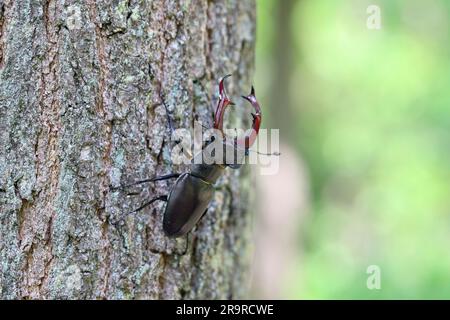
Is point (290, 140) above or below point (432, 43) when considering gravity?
below

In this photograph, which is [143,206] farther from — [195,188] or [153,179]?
[195,188]

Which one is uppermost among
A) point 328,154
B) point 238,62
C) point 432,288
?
point 238,62

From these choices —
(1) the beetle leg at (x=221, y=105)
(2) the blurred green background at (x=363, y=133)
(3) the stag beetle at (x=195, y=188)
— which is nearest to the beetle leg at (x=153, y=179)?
(3) the stag beetle at (x=195, y=188)

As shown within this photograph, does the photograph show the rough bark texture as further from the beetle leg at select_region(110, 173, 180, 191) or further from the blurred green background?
the blurred green background

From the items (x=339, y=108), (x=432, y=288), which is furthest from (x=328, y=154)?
(x=432, y=288)

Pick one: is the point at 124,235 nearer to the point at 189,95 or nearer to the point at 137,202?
the point at 137,202

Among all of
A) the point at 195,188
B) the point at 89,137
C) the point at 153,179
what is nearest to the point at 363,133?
the point at 195,188
